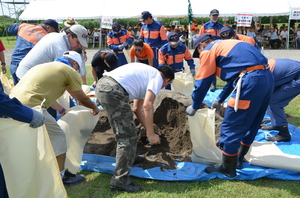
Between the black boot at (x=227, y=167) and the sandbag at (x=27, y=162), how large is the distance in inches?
68.7

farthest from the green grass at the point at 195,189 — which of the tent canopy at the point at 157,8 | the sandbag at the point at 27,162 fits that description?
the tent canopy at the point at 157,8

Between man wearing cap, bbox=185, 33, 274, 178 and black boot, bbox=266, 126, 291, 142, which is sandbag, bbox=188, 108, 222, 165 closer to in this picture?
man wearing cap, bbox=185, 33, 274, 178

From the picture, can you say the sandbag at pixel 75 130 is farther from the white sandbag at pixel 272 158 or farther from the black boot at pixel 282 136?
the black boot at pixel 282 136

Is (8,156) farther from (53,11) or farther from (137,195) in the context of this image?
(53,11)

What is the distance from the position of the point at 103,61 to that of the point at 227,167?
3.43 metres

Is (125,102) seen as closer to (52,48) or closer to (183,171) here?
(183,171)

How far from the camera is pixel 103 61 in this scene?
5.70 meters

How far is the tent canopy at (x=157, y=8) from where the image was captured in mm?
14336

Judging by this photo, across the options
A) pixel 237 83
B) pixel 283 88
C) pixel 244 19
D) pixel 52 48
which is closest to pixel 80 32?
pixel 52 48

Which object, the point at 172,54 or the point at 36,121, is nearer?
the point at 36,121

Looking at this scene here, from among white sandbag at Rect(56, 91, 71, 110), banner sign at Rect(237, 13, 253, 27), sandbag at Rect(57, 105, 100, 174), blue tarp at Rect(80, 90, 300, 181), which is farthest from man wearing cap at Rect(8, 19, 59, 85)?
banner sign at Rect(237, 13, 253, 27)

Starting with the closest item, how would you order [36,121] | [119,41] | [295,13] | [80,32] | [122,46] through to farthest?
[36,121] → [80,32] → [122,46] → [119,41] → [295,13]

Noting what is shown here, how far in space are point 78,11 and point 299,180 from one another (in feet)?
51.5

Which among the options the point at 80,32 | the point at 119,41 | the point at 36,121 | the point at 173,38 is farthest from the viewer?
the point at 119,41
